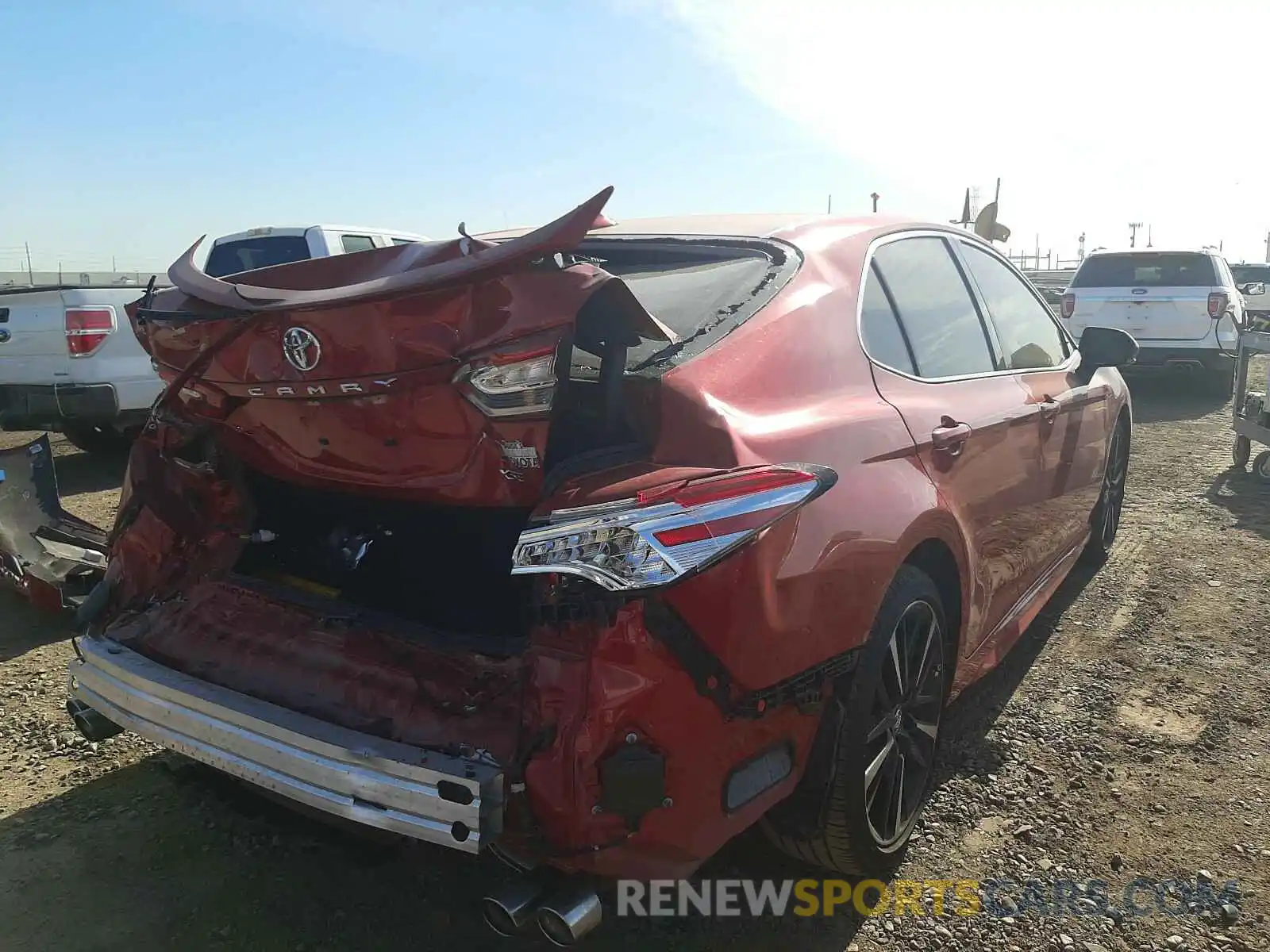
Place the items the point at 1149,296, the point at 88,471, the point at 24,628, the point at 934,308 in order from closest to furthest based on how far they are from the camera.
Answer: the point at 934,308, the point at 24,628, the point at 88,471, the point at 1149,296

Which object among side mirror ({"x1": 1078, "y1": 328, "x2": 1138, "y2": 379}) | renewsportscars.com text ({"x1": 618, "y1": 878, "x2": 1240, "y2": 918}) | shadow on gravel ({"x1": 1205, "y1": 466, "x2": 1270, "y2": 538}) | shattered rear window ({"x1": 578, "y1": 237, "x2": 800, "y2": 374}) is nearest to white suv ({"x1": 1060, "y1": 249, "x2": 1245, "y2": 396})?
shadow on gravel ({"x1": 1205, "y1": 466, "x2": 1270, "y2": 538})

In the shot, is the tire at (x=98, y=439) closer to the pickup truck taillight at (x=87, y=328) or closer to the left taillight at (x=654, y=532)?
the pickup truck taillight at (x=87, y=328)

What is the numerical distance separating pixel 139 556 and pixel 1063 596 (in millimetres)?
4044

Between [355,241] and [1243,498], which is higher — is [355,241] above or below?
above

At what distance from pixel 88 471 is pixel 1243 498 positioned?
342 inches

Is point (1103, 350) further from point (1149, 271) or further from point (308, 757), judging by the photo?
point (1149, 271)

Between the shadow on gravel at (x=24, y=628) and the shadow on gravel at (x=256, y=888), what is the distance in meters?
1.48

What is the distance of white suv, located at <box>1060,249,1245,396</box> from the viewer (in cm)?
1105

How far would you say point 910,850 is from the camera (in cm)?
277

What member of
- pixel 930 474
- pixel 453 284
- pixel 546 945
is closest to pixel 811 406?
pixel 930 474

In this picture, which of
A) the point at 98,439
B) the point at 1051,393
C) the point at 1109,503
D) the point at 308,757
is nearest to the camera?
the point at 308,757

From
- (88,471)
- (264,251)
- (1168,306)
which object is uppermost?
(264,251)

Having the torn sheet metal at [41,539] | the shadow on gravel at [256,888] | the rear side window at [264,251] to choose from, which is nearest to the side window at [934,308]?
the shadow on gravel at [256,888]

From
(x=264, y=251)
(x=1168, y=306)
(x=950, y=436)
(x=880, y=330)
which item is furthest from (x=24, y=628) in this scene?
(x=1168, y=306)
